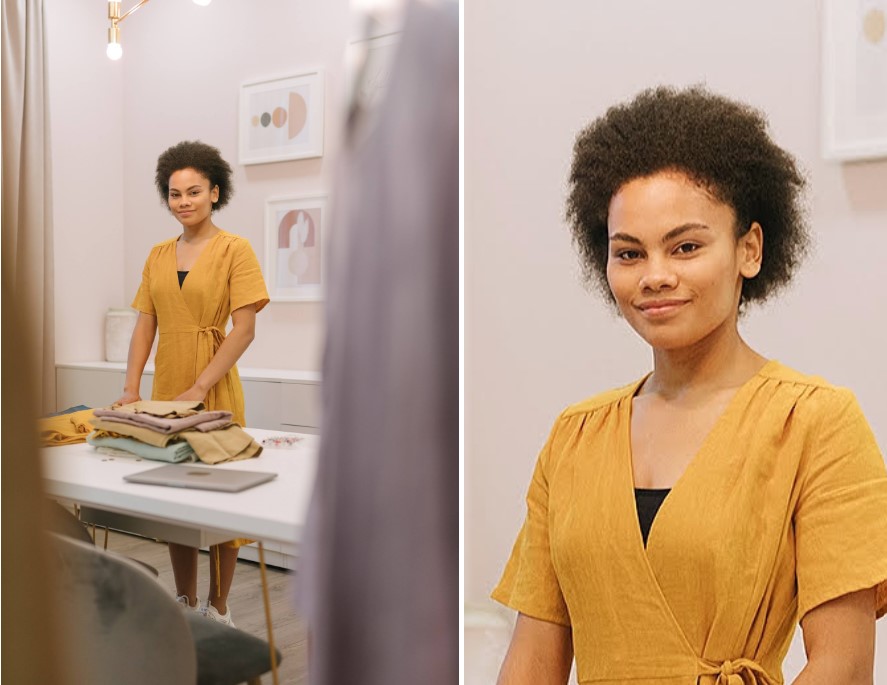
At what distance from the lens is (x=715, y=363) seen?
110cm

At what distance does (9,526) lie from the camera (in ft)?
3.35

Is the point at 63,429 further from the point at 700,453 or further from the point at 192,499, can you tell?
the point at 700,453

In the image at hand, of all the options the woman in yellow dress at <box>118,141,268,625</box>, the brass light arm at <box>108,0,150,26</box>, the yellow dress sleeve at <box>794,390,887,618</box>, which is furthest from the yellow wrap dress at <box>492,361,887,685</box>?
the brass light arm at <box>108,0,150,26</box>

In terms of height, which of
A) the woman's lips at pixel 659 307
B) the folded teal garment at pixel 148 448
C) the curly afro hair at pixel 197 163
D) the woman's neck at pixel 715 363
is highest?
the curly afro hair at pixel 197 163

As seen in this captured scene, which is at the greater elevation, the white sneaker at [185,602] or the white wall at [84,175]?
the white wall at [84,175]

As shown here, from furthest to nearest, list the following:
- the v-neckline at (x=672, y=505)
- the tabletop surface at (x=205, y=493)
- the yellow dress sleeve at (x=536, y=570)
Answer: the yellow dress sleeve at (x=536, y=570), the v-neckline at (x=672, y=505), the tabletop surface at (x=205, y=493)

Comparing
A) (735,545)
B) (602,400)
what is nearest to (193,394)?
(602,400)

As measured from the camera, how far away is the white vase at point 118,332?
103cm

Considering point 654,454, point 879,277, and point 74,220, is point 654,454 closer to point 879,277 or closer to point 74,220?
point 879,277

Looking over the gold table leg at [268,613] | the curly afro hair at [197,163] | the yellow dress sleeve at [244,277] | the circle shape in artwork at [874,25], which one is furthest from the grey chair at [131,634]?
the circle shape in artwork at [874,25]

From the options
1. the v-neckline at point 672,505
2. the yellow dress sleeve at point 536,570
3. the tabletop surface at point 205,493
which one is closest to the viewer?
the tabletop surface at point 205,493

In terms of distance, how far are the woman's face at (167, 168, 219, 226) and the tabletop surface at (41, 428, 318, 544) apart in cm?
27

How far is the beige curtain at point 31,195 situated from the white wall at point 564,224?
63 centimetres

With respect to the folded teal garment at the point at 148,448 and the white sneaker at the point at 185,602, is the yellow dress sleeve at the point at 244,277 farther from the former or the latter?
the white sneaker at the point at 185,602
